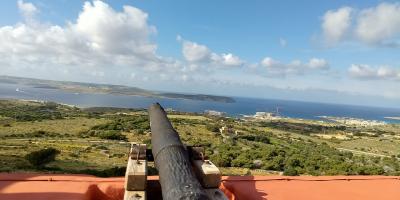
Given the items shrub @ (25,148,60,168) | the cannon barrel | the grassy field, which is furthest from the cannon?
shrub @ (25,148,60,168)

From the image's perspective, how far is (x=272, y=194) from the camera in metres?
6.10

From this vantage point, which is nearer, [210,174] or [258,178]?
[210,174]

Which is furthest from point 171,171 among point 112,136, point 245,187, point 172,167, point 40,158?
point 112,136

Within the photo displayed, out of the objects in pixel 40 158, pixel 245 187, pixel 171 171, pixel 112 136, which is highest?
pixel 171 171

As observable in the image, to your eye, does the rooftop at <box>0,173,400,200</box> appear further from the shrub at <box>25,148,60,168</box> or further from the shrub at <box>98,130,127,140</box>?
the shrub at <box>98,130,127,140</box>

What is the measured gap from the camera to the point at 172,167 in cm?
409

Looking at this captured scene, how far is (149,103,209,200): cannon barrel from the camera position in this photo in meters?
3.42

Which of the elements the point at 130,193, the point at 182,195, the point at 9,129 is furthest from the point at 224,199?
the point at 9,129

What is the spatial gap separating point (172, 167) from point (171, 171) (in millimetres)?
99

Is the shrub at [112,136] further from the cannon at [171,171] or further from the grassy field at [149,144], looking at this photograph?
the cannon at [171,171]

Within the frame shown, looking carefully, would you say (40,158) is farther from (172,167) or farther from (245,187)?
(172,167)

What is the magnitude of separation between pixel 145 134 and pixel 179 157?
40.5 metres

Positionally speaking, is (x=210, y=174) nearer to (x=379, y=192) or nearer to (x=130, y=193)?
(x=130, y=193)

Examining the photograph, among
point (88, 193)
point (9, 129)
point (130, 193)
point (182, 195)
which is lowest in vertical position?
point (9, 129)
